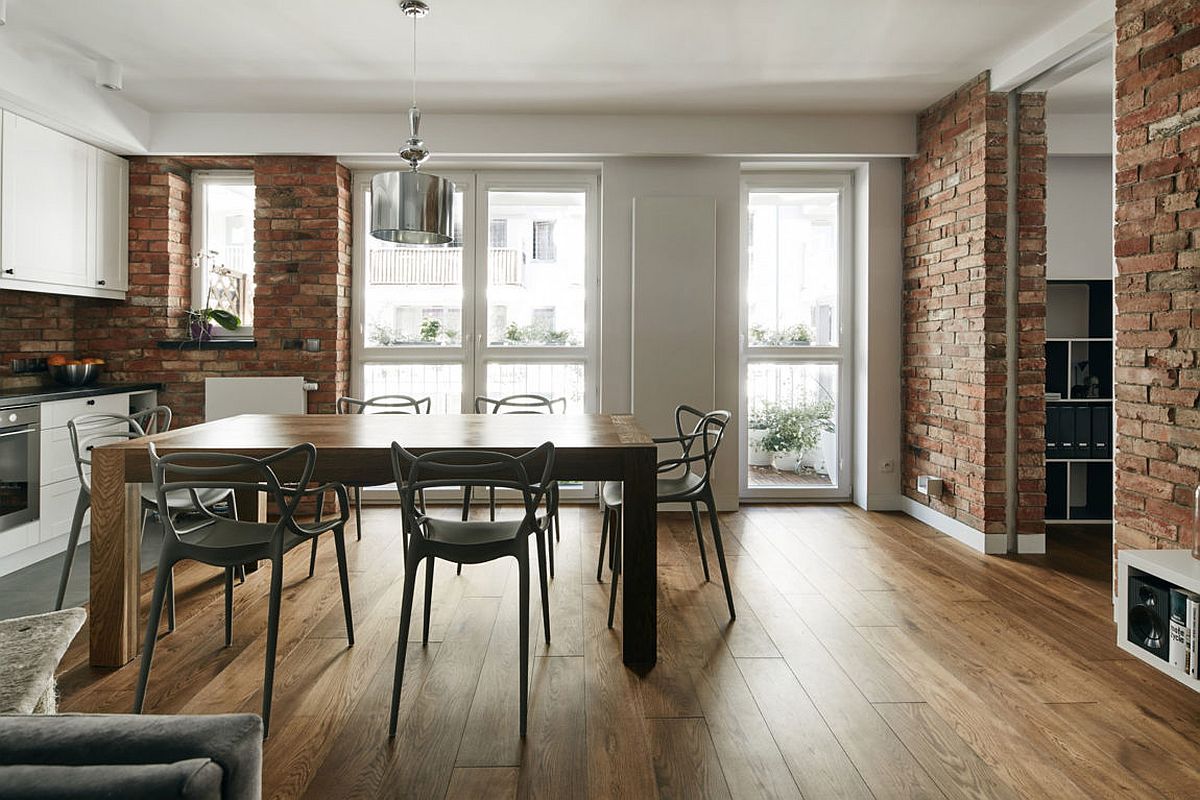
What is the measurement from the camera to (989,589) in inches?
140

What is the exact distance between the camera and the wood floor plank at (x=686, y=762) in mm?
1869

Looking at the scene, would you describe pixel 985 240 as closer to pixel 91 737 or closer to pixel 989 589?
pixel 989 589

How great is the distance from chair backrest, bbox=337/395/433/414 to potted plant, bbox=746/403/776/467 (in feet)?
7.69

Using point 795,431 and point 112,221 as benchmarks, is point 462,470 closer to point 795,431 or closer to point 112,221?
point 795,431

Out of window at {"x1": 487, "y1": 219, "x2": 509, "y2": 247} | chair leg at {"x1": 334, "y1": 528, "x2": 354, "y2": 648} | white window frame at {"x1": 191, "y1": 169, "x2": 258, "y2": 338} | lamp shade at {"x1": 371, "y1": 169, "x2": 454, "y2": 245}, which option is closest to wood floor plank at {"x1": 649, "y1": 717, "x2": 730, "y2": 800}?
chair leg at {"x1": 334, "y1": 528, "x2": 354, "y2": 648}

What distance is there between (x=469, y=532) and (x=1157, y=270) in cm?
275

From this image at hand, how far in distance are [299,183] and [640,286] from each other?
244cm

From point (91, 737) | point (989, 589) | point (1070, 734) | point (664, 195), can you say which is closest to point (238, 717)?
point (91, 737)

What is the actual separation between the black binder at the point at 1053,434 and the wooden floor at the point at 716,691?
118 cm

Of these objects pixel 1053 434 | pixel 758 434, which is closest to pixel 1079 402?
pixel 1053 434

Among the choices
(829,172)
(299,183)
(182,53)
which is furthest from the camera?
(829,172)

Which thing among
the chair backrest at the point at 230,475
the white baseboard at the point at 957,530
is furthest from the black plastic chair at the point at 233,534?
the white baseboard at the point at 957,530

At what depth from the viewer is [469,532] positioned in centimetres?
249

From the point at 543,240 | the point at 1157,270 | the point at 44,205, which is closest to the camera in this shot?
the point at 1157,270
